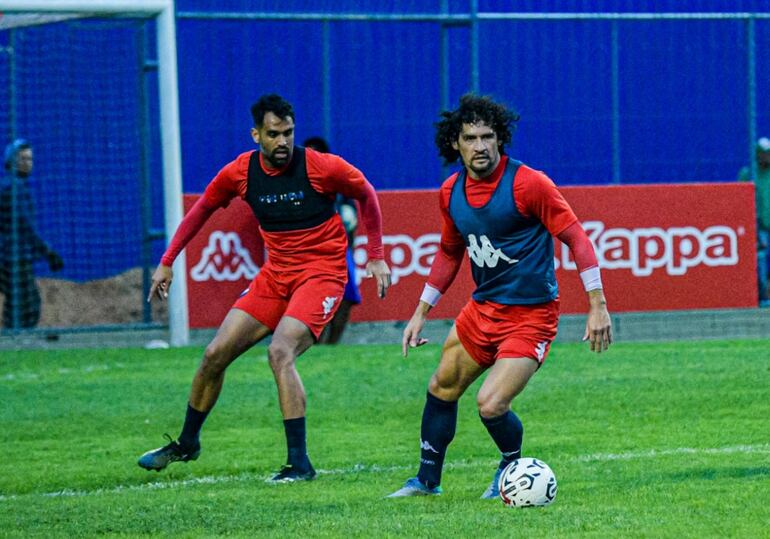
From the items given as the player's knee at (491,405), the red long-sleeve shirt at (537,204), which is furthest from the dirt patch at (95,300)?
the player's knee at (491,405)

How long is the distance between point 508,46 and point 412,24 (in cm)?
149

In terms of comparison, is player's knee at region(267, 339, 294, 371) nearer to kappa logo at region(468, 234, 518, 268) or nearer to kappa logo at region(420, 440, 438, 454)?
kappa logo at region(420, 440, 438, 454)

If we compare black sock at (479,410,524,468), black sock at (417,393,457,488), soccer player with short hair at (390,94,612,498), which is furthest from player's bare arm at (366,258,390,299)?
black sock at (479,410,524,468)

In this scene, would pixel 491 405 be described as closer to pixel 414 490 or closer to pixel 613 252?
pixel 414 490

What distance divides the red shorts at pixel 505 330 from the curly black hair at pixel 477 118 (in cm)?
83

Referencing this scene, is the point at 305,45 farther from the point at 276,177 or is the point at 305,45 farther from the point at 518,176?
the point at 518,176

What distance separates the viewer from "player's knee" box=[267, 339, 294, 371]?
9.01 metres

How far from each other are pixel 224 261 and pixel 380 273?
6930 mm

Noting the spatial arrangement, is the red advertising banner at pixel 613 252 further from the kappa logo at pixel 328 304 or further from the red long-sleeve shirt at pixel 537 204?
the red long-sleeve shirt at pixel 537 204

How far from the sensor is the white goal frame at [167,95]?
15914mm

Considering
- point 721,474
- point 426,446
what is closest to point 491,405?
point 426,446

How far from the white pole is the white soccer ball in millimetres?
8758

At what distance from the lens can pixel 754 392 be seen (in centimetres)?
1203

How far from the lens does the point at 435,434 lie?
8.03 m
